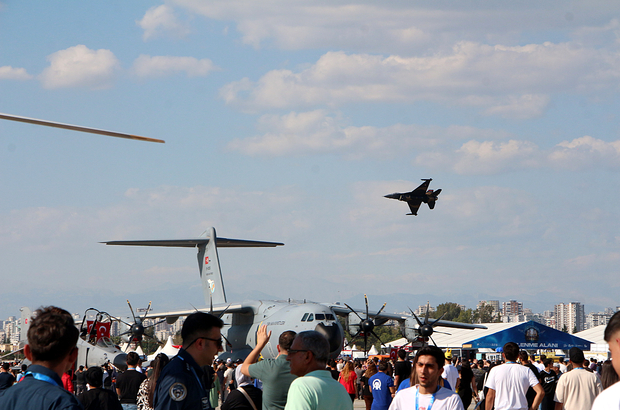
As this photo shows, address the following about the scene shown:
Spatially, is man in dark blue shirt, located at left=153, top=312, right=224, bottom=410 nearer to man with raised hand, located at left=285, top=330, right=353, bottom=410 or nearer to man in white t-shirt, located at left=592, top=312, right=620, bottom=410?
man with raised hand, located at left=285, top=330, right=353, bottom=410

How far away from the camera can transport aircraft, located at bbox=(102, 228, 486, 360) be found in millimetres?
22594

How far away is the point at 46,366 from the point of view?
2.90m

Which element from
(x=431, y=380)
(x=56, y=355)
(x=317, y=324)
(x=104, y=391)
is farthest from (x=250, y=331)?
(x=56, y=355)

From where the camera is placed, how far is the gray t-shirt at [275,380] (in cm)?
541

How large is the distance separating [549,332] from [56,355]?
1461 inches

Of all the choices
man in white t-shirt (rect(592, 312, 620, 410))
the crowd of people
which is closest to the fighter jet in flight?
the crowd of people

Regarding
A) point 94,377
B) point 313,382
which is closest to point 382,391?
point 94,377

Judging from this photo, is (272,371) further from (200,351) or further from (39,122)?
(39,122)

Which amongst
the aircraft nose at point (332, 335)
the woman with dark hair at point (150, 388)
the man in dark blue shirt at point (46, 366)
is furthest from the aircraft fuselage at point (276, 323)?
the man in dark blue shirt at point (46, 366)

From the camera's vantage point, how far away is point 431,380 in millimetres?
4805

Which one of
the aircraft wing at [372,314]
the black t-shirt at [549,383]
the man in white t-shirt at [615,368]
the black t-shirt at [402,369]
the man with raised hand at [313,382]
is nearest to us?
the man in white t-shirt at [615,368]

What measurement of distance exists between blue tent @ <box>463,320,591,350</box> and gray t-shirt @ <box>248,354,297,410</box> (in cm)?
3004

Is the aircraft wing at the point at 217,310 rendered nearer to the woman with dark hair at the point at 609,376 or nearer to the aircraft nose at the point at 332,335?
the aircraft nose at the point at 332,335

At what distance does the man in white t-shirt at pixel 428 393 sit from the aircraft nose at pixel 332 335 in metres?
16.4
